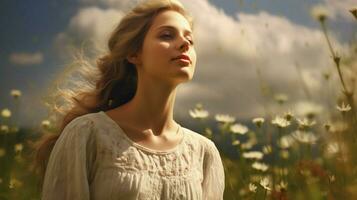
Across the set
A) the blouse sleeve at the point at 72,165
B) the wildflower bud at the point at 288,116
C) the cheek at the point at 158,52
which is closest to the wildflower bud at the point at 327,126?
the wildflower bud at the point at 288,116

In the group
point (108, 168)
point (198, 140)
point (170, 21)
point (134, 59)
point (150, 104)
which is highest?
point (170, 21)

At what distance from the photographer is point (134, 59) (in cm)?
209

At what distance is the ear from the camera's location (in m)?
2.08

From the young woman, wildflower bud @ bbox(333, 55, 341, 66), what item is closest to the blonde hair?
the young woman

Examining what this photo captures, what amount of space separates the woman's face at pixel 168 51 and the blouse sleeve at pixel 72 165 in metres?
0.30

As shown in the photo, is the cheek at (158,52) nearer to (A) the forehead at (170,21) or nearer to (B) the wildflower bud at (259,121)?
(A) the forehead at (170,21)

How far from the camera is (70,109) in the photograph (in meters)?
2.17

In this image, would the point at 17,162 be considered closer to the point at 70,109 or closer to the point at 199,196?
the point at 70,109

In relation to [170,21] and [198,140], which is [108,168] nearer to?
[198,140]

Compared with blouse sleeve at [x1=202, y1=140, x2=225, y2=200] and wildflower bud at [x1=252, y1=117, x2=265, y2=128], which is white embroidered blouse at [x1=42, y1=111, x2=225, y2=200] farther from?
wildflower bud at [x1=252, y1=117, x2=265, y2=128]

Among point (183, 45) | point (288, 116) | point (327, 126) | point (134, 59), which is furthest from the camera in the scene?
point (288, 116)

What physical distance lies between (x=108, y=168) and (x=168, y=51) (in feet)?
1.46

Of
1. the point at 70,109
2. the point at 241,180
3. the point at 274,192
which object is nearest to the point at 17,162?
the point at 70,109

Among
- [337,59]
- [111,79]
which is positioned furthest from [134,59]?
[337,59]
